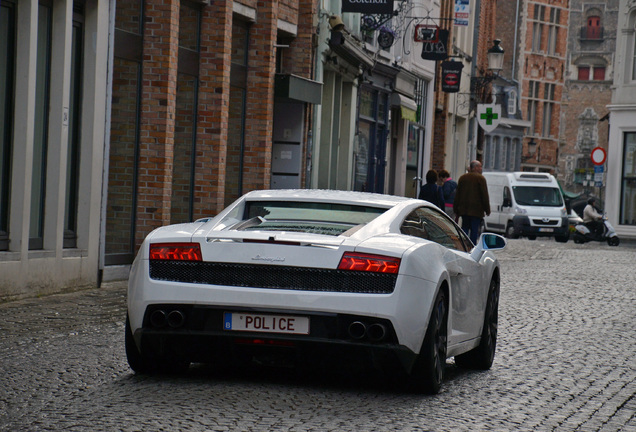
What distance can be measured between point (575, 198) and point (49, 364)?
69176mm

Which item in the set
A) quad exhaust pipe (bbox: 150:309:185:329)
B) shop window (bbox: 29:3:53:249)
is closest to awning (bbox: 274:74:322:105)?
shop window (bbox: 29:3:53:249)

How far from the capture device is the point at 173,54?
16828 millimetres

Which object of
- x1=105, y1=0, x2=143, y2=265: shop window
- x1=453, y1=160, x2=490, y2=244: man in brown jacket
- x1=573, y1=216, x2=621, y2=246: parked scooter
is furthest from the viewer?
→ x1=573, y1=216, x2=621, y2=246: parked scooter

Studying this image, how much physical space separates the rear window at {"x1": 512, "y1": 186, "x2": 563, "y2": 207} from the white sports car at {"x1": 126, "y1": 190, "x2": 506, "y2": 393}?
117 ft

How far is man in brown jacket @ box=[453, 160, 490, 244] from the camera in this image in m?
24.1

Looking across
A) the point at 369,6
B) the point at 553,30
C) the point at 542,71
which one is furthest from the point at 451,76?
the point at 553,30

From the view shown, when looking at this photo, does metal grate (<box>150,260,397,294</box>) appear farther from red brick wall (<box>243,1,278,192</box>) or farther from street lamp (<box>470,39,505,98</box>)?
street lamp (<box>470,39,505,98</box>)

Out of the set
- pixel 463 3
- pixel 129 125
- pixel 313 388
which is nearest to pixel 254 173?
pixel 129 125

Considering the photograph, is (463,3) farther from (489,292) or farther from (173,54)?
(489,292)

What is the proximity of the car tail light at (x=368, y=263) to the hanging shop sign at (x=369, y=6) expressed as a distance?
1849 centimetres

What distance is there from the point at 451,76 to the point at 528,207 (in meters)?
5.94

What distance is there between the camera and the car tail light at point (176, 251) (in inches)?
284

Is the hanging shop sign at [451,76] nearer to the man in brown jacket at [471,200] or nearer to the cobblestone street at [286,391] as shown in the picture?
the man in brown jacket at [471,200]

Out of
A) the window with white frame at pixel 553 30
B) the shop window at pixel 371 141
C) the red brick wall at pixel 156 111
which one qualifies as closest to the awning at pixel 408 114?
the shop window at pixel 371 141
